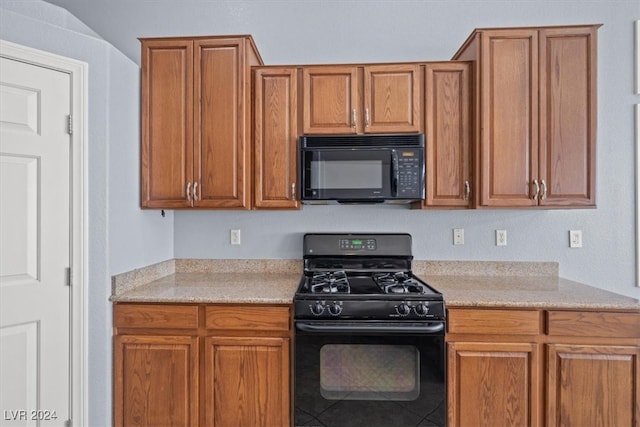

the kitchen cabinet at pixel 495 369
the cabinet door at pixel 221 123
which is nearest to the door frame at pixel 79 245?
the cabinet door at pixel 221 123

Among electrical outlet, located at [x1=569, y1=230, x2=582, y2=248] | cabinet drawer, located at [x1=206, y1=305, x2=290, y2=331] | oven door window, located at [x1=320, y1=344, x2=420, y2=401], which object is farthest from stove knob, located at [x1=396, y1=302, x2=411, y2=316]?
electrical outlet, located at [x1=569, y1=230, x2=582, y2=248]

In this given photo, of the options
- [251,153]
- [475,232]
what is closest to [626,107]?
[475,232]

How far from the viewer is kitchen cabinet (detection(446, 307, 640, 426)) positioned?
5.39ft

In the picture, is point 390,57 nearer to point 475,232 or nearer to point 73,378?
point 475,232

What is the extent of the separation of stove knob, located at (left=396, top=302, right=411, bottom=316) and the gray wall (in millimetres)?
750

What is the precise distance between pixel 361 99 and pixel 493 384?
1.72 m

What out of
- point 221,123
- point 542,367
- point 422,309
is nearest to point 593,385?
point 542,367

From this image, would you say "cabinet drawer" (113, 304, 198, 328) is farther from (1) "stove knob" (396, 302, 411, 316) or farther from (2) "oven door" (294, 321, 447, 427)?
(1) "stove knob" (396, 302, 411, 316)

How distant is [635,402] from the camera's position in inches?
64.1

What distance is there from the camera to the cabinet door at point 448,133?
202 cm

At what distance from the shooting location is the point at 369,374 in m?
1.73

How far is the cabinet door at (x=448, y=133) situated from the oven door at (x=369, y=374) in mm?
819

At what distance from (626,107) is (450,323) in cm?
196

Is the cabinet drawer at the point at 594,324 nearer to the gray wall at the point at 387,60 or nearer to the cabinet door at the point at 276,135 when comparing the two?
the gray wall at the point at 387,60
